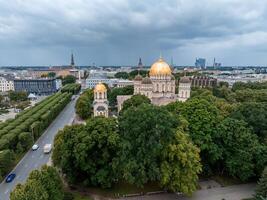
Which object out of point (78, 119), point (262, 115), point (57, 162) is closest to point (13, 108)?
point (78, 119)

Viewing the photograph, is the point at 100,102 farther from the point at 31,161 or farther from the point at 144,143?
the point at 144,143

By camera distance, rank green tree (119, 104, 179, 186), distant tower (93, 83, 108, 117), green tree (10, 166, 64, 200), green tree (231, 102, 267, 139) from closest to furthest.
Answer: green tree (10, 166, 64, 200)
green tree (119, 104, 179, 186)
green tree (231, 102, 267, 139)
distant tower (93, 83, 108, 117)

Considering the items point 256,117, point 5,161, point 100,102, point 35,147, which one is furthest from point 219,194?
point 100,102

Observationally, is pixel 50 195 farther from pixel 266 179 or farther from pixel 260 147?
pixel 260 147

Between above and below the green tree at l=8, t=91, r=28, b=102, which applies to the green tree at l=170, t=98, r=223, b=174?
above

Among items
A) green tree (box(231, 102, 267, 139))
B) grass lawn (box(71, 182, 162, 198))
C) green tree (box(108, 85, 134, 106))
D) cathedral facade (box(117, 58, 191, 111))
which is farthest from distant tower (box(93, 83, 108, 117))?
green tree (box(231, 102, 267, 139))

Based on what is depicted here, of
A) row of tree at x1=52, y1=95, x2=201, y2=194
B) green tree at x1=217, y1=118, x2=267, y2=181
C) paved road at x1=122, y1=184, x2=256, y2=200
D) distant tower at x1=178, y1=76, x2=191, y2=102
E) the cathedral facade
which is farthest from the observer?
the cathedral facade

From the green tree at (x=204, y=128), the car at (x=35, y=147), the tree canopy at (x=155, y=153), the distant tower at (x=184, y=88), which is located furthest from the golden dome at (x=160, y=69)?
the tree canopy at (x=155, y=153)

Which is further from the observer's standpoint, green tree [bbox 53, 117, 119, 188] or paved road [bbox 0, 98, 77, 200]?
paved road [bbox 0, 98, 77, 200]

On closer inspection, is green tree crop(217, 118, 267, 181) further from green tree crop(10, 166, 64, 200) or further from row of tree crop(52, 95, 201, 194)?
green tree crop(10, 166, 64, 200)
